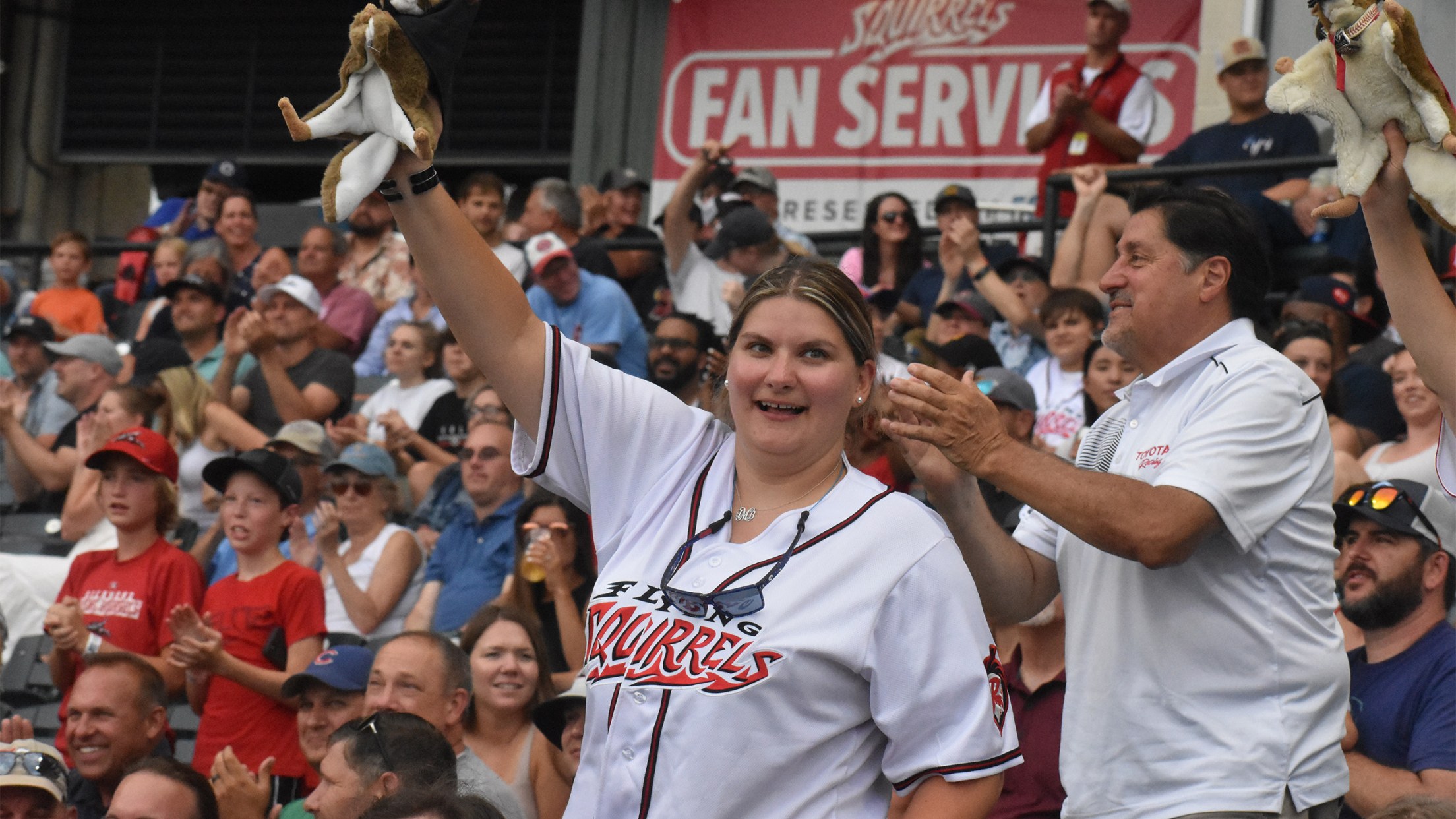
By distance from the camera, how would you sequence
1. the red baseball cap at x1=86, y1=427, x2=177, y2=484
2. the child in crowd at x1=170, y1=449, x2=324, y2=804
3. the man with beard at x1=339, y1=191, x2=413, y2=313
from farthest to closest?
the man with beard at x1=339, y1=191, x2=413, y2=313, the red baseball cap at x1=86, y1=427, x2=177, y2=484, the child in crowd at x1=170, y1=449, x2=324, y2=804

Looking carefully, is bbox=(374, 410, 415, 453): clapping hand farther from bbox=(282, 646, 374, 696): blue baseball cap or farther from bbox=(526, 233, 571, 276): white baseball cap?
bbox=(282, 646, 374, 696): blue baseball cap

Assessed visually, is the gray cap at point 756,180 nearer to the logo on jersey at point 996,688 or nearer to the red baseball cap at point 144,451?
the red baseball cap at point 144,451

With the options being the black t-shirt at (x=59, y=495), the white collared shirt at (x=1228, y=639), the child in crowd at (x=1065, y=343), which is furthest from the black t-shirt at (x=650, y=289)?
the white collared shirt at (x=1228, y=639)

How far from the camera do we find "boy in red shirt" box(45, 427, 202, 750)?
240 inches

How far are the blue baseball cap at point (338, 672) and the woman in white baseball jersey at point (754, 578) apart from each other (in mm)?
2675

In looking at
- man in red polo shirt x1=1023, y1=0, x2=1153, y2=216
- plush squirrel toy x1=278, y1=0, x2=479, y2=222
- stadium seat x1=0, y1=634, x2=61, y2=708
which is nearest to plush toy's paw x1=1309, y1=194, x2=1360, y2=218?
plush squirrel toy x1=278, y1=0, x2=479, y2=222

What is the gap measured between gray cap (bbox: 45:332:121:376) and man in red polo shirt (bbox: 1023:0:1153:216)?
510cm

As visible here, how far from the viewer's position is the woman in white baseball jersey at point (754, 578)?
8.26 ft

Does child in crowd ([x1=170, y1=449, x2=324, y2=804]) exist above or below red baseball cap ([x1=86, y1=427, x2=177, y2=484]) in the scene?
below

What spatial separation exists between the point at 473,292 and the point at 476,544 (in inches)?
162

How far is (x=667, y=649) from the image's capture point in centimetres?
257

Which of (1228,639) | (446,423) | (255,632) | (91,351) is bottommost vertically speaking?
(255,632)

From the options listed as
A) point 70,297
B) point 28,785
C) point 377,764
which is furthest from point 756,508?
point 70,297

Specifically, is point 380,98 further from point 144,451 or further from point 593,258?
point 593,258
